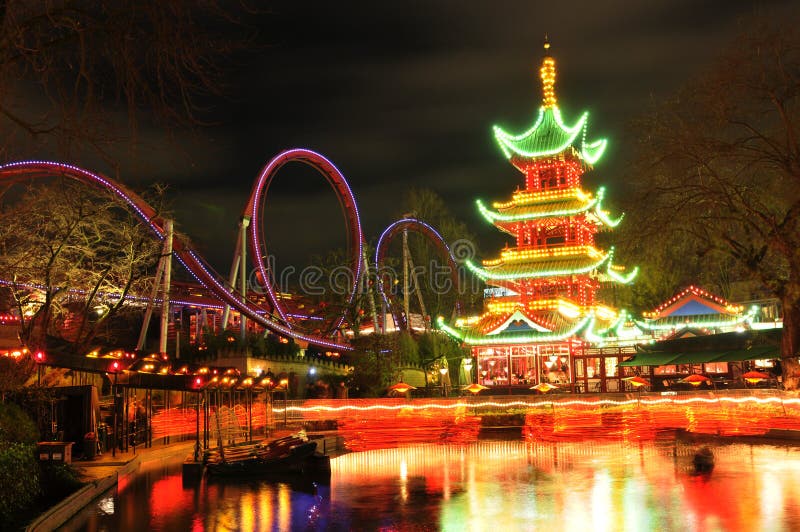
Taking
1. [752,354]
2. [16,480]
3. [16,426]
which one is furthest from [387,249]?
[16,480]

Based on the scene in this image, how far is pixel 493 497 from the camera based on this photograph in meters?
16.2

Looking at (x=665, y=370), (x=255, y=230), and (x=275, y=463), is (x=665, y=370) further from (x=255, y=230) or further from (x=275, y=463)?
(x=275, y=463)

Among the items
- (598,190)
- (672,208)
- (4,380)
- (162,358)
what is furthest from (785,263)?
(4,380)

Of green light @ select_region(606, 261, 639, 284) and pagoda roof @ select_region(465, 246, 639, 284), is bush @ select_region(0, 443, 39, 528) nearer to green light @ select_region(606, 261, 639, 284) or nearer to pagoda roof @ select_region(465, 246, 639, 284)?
pagoda roof @ select_region(465, 246, 639, 284)

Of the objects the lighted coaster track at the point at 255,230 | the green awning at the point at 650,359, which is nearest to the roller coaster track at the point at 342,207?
the lighted coaster track at the point at 255,230

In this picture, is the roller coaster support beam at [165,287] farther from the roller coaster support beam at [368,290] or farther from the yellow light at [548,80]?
the yellow light at [548,80]

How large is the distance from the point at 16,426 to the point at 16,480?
4696 mm

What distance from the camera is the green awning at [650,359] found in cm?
4522

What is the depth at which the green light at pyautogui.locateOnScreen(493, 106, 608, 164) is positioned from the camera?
50.8 m

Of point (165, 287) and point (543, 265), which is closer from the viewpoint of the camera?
point (165, 287)

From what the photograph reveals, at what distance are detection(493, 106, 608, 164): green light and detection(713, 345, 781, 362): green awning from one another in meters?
→ 15.1

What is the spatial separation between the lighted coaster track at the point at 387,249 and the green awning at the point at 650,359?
683 inches

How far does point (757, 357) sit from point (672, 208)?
47.3 feet

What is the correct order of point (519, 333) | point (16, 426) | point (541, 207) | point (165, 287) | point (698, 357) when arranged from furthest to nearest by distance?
1. point (541, 207)
2. point (519, 333)
3. point (698, 357)
4. point (165, 287)
5. point (16, 426)
